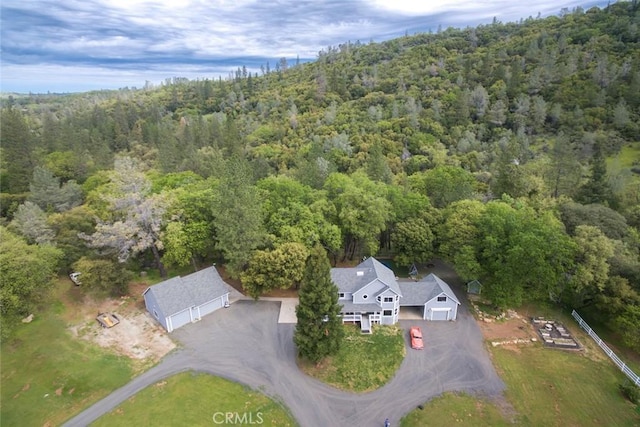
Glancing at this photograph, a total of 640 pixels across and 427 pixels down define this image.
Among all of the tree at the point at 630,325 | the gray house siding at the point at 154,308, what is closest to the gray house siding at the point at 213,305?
the gray house siding at the point at 154,308

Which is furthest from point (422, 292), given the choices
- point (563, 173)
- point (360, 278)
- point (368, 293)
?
point (563, 173)

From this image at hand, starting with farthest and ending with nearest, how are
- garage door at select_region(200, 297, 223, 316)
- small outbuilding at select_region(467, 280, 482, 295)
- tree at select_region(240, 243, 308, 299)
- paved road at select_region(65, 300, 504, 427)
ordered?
small outbuilding at select_region(467, 280, 482, 295)
tree at select_region(240, 243, 308, 299)
garage door at select_region(200, 297, 223, 316)
paved road at select_region(65, 300, 504, 427)

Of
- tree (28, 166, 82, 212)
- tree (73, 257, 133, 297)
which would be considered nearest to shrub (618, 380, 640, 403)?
tree (73, 257, 133, 297)

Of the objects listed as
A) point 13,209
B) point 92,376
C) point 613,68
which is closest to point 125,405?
point 92,376

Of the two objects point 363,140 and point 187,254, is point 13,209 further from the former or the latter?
point 363,140

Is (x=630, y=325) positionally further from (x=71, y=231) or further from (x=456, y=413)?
(x=71, y=231)

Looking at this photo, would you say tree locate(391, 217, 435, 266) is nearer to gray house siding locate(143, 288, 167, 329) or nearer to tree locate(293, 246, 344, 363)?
tree locate(293, 246, 344, 363)
